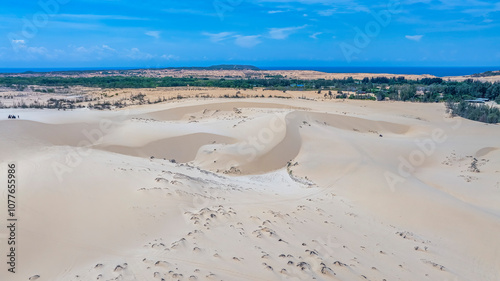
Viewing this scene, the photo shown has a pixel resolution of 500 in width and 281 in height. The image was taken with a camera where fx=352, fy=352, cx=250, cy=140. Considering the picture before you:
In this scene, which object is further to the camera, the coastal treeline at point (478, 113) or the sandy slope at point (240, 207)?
the coastal treeline at point (478, 113)

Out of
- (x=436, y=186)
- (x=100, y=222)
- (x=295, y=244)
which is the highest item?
(x=100, y=222)

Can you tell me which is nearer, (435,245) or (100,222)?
(100,222)

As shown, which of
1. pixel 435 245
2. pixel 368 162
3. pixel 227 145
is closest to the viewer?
pixel 435 245

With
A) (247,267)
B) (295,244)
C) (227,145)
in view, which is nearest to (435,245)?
(295,244)

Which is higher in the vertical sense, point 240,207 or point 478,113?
point 478,113

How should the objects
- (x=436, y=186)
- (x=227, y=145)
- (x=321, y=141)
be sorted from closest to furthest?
(x=436, y=186) → (x=227, y=145) → (x=321, y=141)

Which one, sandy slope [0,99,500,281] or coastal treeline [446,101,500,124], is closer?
sandy slope [0,99,500,281]

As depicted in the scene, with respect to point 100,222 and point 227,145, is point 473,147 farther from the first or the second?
point 100,222

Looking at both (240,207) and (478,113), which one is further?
(478,113)
